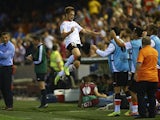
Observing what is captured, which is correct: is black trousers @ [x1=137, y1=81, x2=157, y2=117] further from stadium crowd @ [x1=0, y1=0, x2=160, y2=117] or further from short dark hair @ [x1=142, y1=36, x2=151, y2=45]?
stadium crowd @ [x1=0, y1=0, x2=160, y2=117]

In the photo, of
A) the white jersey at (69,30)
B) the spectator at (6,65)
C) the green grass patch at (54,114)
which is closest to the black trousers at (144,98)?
the green grass patch at (54,114)

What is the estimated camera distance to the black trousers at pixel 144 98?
14.3m

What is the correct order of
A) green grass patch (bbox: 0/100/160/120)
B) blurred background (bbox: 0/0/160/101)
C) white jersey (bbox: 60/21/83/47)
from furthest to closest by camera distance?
blurred background (bbox: 0/0/160/101), white jersey (bbox: 60/21/83/47), green grass patch (bbox: 0/100/160/120)

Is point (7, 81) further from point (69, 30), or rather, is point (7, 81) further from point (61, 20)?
point (61, 20)

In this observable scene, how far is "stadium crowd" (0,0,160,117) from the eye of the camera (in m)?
24.2

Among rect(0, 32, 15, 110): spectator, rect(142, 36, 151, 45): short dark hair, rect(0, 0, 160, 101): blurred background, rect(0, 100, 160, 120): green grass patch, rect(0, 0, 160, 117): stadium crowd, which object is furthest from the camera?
rect(0, 0, 160, 117): stadium crowd

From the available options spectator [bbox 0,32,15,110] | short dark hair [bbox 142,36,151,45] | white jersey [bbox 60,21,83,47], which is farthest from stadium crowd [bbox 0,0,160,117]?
short dark hair [bbox 142,36,151,45]

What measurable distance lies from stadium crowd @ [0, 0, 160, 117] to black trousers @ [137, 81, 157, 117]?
3.91 meters

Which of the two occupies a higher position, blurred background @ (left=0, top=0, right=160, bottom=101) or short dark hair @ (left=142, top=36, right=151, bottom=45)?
blurred background @ (left=0, top=0, right=160, bottom=101)

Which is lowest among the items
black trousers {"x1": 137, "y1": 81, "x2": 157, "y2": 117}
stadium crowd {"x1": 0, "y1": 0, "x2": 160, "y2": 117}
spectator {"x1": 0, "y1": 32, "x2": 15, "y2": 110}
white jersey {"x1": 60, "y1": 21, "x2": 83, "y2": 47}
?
black trousers {"x1": 137, "y1": 81, "x2": 157, "y2": 117}

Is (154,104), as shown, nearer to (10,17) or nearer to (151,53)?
(151,53)

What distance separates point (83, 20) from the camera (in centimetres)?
2844

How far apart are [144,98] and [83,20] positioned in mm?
14367

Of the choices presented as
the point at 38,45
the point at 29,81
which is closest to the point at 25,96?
the point at 29,81
